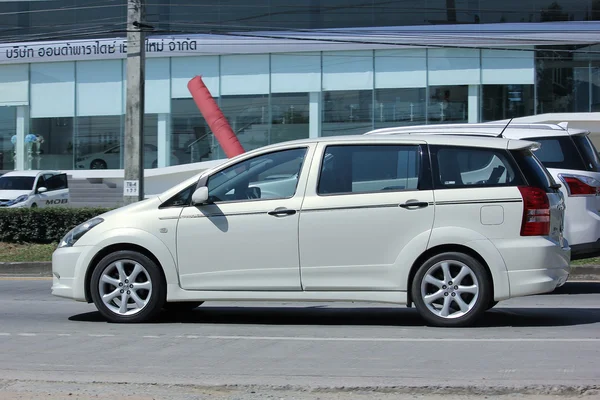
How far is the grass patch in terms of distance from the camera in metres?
16.1

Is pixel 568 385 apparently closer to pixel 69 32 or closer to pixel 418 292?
pixel 418 292

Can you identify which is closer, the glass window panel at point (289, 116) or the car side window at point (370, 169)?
the car side window at point (370, 169)

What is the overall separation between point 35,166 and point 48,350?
30522mm

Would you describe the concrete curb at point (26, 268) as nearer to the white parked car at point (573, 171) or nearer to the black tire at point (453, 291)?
the white parked car at point (573, 171)

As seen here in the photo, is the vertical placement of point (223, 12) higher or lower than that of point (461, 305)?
higher

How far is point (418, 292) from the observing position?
7.77m

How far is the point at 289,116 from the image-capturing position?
33312 millimetres

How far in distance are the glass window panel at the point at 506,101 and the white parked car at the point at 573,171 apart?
21.1 meters

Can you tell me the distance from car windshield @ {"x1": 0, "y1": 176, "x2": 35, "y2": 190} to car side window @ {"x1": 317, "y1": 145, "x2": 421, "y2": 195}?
1902 centimetres

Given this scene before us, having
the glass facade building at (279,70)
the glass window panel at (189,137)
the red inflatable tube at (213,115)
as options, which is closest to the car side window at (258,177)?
the red inflatable tube at (213,115)

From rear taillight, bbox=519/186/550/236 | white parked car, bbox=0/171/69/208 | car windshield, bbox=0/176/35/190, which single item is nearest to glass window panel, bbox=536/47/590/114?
white parked car, bbox=0/171/69/208

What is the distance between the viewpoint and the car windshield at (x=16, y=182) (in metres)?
25.2

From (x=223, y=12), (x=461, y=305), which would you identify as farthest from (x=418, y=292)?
(x=223, y=12)

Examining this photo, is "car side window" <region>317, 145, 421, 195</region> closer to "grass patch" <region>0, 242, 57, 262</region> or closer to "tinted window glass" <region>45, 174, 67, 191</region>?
"grass patch" <region>0, 242, 57, 262</region>
